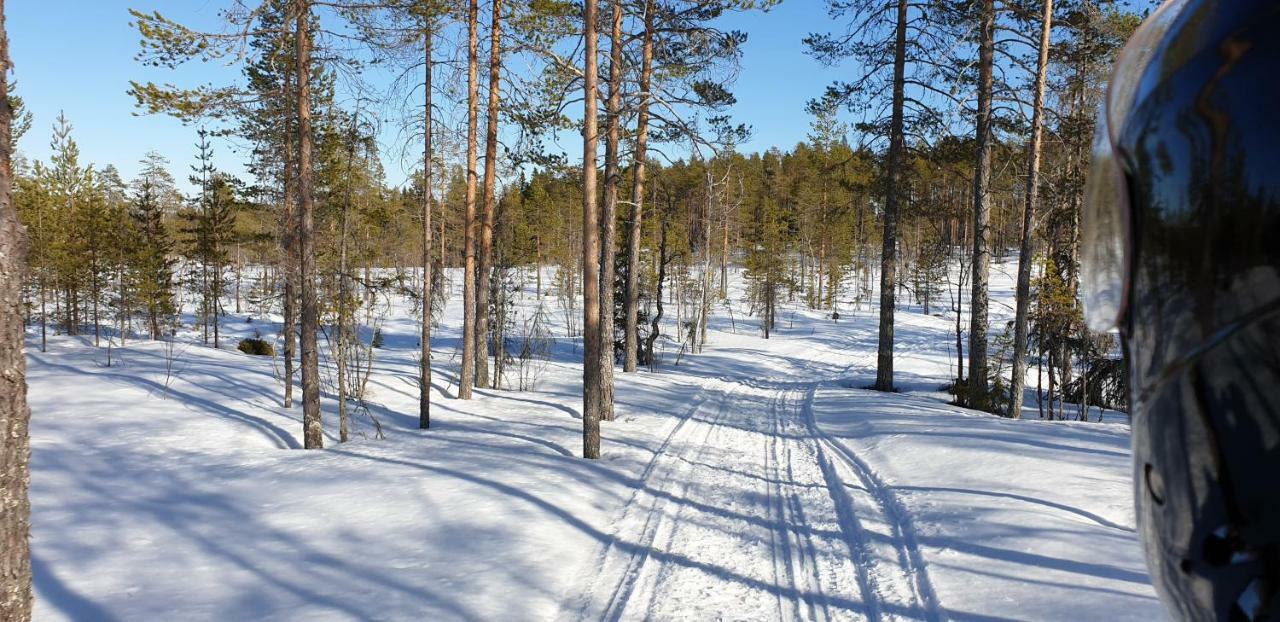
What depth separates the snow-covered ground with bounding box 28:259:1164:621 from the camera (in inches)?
191

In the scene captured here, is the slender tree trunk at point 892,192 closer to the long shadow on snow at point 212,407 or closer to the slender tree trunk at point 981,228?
the slender tree trunk at point 981,228

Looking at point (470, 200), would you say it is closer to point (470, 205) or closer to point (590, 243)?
point (470, 205)

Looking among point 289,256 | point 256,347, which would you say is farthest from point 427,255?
point 256,347

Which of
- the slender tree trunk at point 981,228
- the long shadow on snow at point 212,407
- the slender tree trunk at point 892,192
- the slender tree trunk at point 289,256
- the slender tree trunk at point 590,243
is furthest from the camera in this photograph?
the slender tree trunk at point 892,192

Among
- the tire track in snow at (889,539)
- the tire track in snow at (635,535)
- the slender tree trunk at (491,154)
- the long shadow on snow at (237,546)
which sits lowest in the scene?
the long shadow on snow at (237,546)

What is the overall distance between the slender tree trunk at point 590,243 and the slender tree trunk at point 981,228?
8649mm

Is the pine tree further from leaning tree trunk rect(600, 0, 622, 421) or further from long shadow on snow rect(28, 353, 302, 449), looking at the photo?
leaning tree trunk rect(600, 0, 622, 421)

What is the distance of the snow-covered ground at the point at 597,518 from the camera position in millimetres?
4844

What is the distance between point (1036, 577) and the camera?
4.81m

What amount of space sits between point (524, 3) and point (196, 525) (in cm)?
1126

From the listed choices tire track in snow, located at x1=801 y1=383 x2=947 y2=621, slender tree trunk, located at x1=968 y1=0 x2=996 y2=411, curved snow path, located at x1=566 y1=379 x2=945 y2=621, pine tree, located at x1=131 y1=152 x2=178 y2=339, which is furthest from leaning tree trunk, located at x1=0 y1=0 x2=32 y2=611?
→ pine tree, located at x1=131 y1=152 x2=178 y2=339

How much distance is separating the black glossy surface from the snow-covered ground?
4414mm

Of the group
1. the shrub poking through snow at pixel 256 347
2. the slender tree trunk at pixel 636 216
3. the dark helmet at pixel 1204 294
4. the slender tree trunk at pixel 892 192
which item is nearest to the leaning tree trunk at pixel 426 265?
the slender tree trunk at pixel 636 216

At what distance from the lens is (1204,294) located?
63cm
